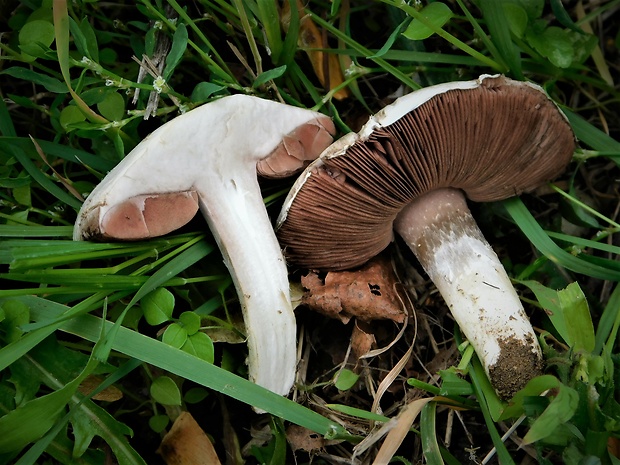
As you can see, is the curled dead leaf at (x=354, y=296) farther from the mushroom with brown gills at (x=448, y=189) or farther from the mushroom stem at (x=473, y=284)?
the mushroom stem at (x=473, y=284)

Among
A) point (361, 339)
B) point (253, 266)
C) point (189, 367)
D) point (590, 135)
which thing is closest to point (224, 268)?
point (253, 266)

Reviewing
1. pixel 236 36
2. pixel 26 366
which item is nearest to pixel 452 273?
pixel 236 36

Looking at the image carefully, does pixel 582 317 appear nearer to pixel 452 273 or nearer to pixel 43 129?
pixel 452 273

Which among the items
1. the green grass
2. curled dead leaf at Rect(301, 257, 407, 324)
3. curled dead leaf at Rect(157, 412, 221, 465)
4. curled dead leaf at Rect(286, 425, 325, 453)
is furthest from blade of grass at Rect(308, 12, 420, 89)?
curled dead leaf at Rect(157, 412, 221, 465)

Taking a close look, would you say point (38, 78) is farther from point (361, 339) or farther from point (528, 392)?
point (528, 392)

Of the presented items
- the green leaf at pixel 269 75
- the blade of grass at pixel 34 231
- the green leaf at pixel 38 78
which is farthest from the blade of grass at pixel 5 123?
the green leaf at pixel 269 75

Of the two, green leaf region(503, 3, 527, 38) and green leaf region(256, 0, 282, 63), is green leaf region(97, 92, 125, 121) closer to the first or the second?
green leaf region(256, 0, 282, 63)
